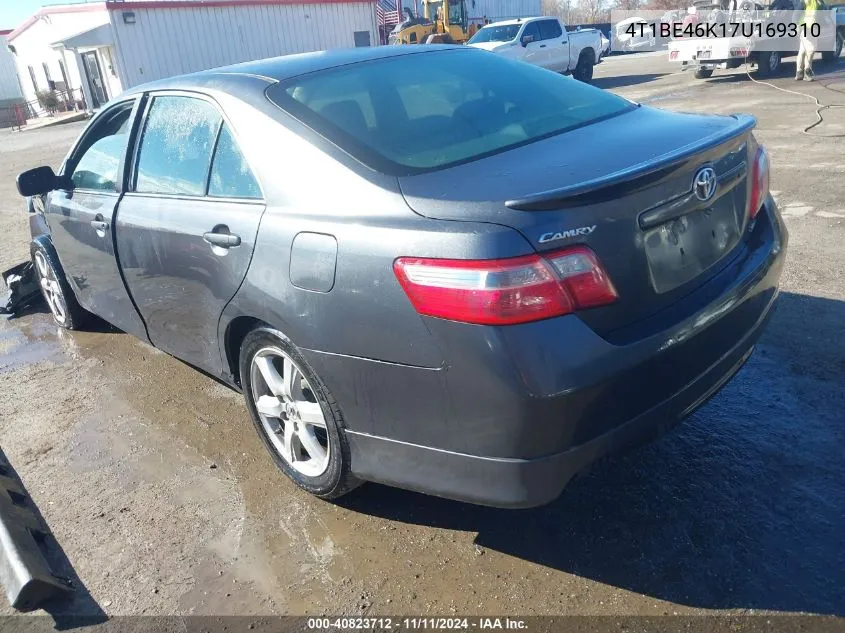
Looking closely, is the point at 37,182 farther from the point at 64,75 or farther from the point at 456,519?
the point at 64,75

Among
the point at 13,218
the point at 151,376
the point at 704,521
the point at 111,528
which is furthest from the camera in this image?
the point at 13,218

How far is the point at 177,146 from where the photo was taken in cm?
337

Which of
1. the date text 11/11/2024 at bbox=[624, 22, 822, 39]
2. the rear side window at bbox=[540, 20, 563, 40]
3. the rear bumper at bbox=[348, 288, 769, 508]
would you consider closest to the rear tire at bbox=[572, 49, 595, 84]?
the rear side window at bbox=[540, 20, 563, 40]

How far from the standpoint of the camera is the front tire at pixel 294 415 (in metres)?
2.62

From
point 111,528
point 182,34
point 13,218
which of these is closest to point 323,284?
point 111,528

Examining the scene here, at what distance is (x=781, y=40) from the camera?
1575 cm

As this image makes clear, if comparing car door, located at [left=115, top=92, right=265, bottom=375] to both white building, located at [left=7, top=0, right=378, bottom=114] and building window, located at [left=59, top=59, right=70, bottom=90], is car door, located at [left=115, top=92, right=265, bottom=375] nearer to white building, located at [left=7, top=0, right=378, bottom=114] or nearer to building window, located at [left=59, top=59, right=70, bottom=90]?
white building, located at [left=7, top=0, right=378, bottom=114]

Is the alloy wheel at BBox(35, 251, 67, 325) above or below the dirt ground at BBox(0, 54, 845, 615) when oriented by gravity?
above

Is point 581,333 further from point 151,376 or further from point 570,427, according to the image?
point 151,376

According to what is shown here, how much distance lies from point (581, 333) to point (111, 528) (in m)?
2.19

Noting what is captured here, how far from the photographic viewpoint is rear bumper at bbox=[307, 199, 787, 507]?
6.70 feet

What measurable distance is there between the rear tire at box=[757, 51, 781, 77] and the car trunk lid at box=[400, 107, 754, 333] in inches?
610

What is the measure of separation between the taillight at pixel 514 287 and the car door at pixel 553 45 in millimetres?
18177

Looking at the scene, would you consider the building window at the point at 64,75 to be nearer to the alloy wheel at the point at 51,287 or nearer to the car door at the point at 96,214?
the alloy wheel at the point at 51,287
